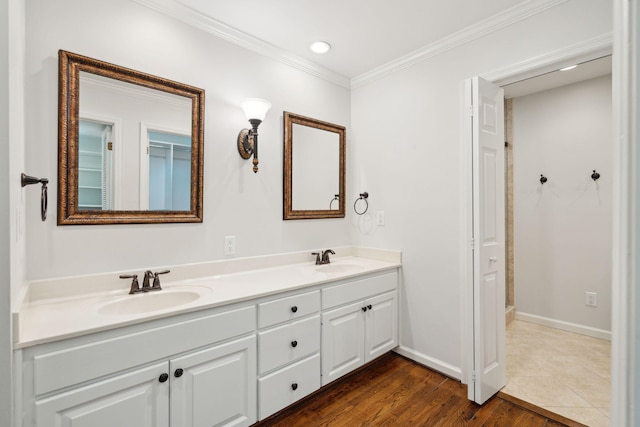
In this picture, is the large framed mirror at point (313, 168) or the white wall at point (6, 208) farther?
the large framed mirror at point (313, 168)

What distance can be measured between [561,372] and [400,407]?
4.51ft

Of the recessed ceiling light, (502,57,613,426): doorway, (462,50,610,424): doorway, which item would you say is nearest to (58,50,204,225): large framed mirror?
the recessed ceiling light

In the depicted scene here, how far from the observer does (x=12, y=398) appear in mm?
1065

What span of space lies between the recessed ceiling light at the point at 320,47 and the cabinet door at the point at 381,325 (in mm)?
1958

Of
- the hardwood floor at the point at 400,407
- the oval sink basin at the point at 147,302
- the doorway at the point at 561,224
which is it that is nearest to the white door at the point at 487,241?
the hardwood floor at the point at 400,407

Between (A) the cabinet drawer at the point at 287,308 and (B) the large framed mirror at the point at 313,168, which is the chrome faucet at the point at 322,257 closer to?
(B) the large framed mirror at the point at 313,168

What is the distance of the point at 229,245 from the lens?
222 cm

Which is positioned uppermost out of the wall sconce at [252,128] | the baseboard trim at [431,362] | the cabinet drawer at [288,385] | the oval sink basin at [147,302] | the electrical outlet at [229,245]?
the wall sconce at [252,128]

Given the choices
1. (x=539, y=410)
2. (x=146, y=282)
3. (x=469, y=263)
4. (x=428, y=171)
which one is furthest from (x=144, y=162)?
(x=539, y=410)

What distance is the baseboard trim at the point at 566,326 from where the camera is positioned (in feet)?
9.78

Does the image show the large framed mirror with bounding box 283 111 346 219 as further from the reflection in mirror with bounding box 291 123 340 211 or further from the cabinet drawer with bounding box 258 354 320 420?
the cabinet drawer with bounding box 258 354 320 420

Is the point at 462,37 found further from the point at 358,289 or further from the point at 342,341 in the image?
the point at 342,341

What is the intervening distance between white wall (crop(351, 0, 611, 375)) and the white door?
0.16 m

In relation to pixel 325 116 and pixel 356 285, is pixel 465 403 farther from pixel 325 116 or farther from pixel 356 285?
pixel 325 116
